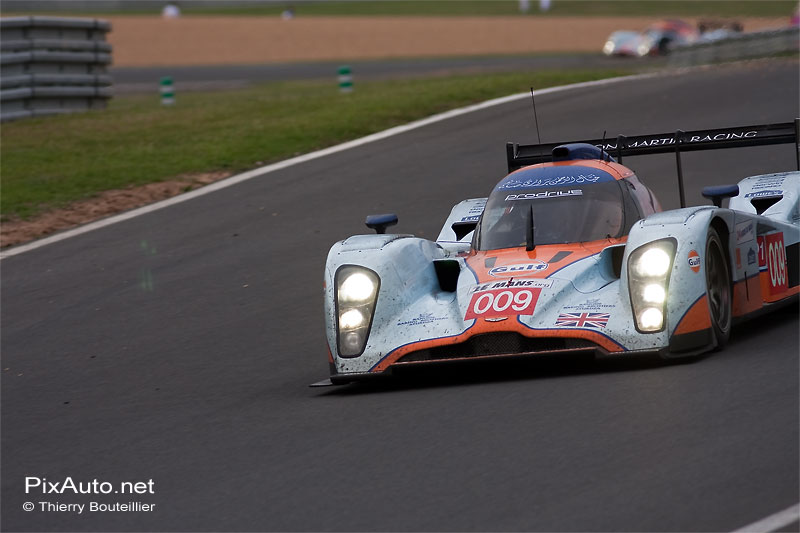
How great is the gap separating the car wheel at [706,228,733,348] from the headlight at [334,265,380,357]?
194cm

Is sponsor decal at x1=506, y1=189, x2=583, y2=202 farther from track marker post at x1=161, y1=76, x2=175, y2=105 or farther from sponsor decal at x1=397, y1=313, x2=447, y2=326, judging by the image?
track marker post at x1=161, y1=76, x2=175, y2=105

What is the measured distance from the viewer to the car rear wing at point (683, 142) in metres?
A: 9.09

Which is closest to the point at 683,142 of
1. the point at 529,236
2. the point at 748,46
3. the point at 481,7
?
the point at 529,236

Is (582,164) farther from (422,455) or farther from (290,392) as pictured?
(422,455)

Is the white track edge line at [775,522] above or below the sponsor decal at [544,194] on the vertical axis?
below

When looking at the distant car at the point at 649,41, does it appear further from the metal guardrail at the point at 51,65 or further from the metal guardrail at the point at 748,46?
the metal guardrail at the point at 51,65

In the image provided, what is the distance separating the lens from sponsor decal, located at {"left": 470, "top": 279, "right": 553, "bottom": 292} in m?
7.16

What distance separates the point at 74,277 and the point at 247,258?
5.28 feet

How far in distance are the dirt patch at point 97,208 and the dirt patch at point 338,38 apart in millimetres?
30508

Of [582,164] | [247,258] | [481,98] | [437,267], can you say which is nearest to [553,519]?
[437,267]

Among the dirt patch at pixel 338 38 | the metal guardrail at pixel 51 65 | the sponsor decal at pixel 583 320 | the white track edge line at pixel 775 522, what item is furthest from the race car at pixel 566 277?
the dirt patch at pixel 338 38

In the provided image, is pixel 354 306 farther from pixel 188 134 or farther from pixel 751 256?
pixel 188 134

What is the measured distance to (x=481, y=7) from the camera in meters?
86.7

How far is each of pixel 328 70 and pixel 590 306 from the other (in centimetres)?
3314
